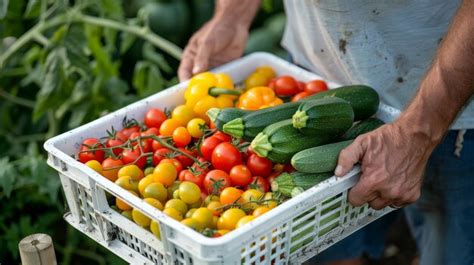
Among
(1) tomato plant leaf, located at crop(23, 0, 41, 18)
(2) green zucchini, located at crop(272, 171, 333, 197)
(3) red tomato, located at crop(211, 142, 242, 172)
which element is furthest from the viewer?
(1) tomato plant leaf, located at crop(23, 0, 41, 18)

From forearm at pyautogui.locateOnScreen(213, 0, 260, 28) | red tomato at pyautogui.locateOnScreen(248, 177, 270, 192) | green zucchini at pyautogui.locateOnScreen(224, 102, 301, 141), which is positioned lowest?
red tomato at pyautogui.locateOnScreen(248, 177, 270, 192)

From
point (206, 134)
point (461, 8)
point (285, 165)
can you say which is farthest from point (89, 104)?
point (461, 8)

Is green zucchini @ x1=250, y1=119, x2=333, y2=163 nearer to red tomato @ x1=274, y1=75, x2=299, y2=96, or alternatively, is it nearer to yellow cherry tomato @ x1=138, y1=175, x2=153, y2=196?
yellow cherry tomato @ x1=138, y1=175, x2=153, y2=196

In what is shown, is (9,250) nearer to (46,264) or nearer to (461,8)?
(46,264)

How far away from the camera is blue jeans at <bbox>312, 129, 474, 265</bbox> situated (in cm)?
253

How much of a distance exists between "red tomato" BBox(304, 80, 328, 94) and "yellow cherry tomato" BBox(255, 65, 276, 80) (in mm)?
208

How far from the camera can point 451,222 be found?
8.66ft

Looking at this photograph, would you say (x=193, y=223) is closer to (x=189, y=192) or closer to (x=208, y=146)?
(x=189, y=192)

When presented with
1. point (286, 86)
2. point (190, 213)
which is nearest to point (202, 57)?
point (286, 86)

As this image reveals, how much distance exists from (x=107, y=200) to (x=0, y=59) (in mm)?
1361

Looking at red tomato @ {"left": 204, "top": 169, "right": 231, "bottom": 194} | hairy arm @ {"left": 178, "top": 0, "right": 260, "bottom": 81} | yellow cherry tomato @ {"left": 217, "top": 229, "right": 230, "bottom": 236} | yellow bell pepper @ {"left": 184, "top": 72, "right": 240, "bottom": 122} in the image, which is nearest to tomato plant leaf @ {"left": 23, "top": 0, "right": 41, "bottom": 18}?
hairy arm @ {"left": 178, "top": 0, "right": 260, "bottom": 81}

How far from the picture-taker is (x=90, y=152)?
2201mm

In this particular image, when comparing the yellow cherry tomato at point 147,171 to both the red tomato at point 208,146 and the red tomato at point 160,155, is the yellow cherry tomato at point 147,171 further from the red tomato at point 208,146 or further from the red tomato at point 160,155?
the red tomato at point 208,146

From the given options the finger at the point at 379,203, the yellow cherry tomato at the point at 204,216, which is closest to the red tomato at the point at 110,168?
the yellow cherry tomato at the point at 204,216
